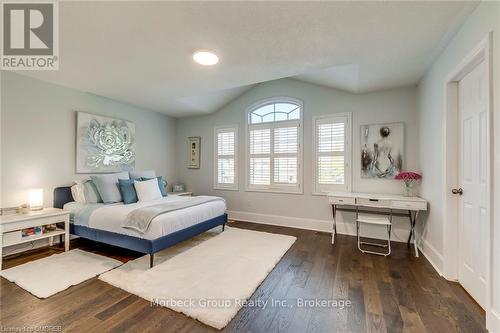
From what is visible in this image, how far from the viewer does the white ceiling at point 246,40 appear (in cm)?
176

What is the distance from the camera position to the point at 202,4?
1688 mm

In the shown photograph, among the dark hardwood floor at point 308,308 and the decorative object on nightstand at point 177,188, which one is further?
the decorative object on nightstand at point 177,188

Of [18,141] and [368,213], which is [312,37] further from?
[18,141]

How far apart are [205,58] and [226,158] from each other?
282 centimetres

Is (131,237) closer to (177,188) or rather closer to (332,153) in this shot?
(177,188)

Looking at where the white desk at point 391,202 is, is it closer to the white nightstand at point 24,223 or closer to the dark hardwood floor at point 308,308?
the dark hardwood floor at point 308,308

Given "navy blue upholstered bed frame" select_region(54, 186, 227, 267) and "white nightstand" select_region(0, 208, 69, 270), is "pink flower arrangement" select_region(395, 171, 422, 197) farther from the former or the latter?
"white nightstand" select_region(0, 208, 69, 270)

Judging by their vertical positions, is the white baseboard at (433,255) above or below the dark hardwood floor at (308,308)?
above

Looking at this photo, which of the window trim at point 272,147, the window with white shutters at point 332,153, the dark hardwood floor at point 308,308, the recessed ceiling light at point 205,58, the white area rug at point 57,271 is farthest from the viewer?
the window trim at point 272,147

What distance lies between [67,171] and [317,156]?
436 centimetres

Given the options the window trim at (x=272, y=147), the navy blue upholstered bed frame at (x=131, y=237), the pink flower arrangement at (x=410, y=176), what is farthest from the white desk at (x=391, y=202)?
the navy blue upholstered bed frame at (x=131, y=237)

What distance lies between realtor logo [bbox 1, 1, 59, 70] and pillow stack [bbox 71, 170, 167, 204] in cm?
170

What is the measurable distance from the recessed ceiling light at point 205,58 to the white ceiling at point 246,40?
0.08 metres

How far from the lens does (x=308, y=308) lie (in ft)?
6.12
